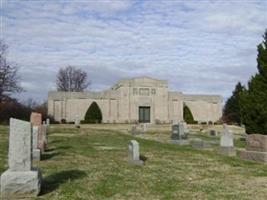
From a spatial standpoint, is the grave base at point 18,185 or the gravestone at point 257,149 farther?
the gravestone at point 257,149

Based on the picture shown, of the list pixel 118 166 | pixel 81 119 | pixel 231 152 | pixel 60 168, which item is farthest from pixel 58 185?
pixel 81 119

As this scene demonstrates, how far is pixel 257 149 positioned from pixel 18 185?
33.5 feet

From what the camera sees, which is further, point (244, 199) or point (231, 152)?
point (231, 152)

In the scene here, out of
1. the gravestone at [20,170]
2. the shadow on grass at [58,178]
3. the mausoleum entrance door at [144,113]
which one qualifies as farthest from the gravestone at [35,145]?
the mausoleum entrance door at [144,113]

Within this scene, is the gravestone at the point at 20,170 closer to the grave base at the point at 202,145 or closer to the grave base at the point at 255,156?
the grave base at the point at 255,156

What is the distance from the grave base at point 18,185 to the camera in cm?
830

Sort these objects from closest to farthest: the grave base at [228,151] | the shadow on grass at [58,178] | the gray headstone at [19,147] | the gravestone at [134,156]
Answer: the gray headstone at [19,147], the shadow on grass at [58,178], the gravestone at [134,156], the grave base at [228,151]

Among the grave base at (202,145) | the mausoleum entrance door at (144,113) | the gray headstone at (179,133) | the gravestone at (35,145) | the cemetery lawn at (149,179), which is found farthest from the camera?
the mausoleum entrance door at (144,113)

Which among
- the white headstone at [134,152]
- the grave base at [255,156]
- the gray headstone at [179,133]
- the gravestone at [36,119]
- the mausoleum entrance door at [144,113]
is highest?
the mausoleum entrance door at [144,113]

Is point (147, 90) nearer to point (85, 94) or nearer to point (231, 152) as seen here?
point (85, 94)

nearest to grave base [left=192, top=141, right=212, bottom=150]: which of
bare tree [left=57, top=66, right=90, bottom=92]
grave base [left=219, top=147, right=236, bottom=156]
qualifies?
grave base [left=219, top=147, right=236, bottom=156]

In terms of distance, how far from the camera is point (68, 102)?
6794cm

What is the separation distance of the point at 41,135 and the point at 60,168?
4.97 m

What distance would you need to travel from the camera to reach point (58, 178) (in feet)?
34.5
